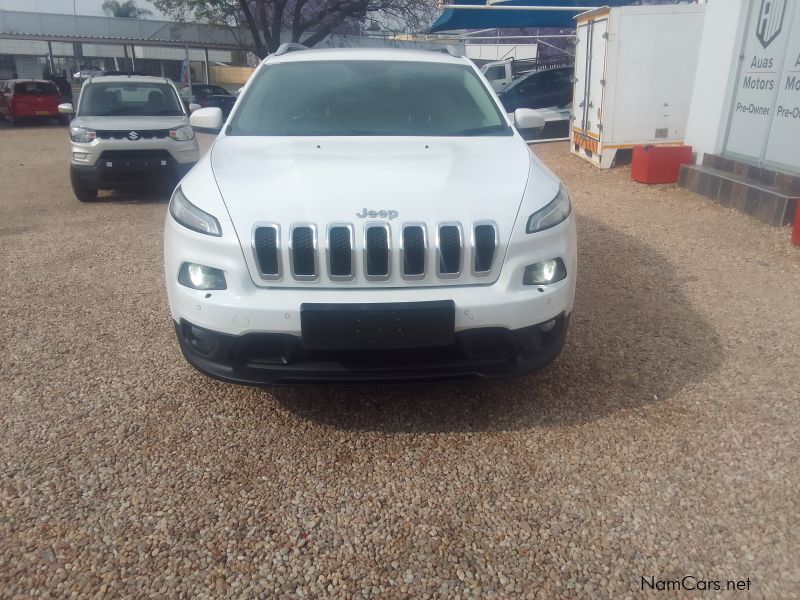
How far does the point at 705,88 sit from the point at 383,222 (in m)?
7.42

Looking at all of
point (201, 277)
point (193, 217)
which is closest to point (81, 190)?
point (193, 217)

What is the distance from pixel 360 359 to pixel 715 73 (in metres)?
7.56

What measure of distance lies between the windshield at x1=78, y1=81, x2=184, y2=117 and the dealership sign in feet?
24.3

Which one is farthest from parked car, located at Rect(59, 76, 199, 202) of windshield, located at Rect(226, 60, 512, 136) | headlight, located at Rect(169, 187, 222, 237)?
headlight, located at Rect(169, 187, 222, 237)

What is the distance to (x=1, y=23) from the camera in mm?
37656

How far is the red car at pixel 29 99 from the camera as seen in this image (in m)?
20.9

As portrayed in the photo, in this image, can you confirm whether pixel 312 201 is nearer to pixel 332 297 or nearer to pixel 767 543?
pixel 332 297

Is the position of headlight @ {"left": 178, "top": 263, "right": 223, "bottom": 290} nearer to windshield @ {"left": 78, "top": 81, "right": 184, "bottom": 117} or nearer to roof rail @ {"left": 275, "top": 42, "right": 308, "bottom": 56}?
roof rail @ {"left": 275, "top": 42, "right": 308, "bottom": 56}

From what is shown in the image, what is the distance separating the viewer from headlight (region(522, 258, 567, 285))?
105 inches

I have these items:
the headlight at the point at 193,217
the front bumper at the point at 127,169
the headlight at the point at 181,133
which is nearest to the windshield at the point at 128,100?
the headlight at the point at 181,133

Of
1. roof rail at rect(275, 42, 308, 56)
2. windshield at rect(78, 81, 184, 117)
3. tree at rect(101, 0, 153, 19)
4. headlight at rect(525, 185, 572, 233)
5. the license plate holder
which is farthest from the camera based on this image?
tree at rect(101, 0, 153, 19)

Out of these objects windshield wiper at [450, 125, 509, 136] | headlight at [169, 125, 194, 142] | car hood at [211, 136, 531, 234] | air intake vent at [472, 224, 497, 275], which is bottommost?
headlight at [169, 125, 194, 142]

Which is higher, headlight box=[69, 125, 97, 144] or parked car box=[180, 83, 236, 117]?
headlight box=[69, 125, 97, 144]

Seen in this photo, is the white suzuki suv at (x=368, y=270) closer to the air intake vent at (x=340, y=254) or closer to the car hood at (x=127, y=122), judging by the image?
the air intake vent at (x=340, y=254)
